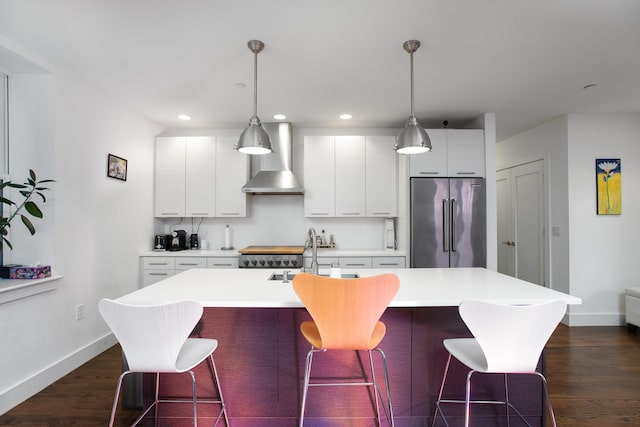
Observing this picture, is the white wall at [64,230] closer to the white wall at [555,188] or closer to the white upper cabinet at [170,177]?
the white upper cabinet at [170,177]

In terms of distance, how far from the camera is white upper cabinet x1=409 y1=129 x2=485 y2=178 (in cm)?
389

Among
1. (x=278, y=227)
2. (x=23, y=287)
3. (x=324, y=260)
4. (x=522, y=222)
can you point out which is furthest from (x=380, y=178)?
(x=23, y=287)

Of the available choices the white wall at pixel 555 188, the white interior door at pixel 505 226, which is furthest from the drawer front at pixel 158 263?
the white interior door at pixel 505 226

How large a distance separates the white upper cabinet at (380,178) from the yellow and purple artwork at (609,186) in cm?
245

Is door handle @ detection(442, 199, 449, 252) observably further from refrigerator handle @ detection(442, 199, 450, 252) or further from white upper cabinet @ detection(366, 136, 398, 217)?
white upper cabinet @ detection(366, 136, 398, 217)

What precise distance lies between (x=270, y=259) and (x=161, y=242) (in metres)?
1.47

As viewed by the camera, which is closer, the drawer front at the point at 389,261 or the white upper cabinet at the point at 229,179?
the drawer front at the point at 389,261

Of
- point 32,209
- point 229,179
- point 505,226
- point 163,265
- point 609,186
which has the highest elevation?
point 229,179

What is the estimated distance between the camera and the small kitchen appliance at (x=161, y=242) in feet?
13.5

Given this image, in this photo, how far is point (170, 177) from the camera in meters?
4.21

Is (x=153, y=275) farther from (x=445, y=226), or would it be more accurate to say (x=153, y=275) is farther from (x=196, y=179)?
(x=445, y=226)

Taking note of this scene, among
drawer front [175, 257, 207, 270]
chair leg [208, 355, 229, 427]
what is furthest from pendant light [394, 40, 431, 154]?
drawer front [175, 257, 207, 270]

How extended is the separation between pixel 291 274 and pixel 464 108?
278cm

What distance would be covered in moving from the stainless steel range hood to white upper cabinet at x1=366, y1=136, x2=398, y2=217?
91 centimetres
